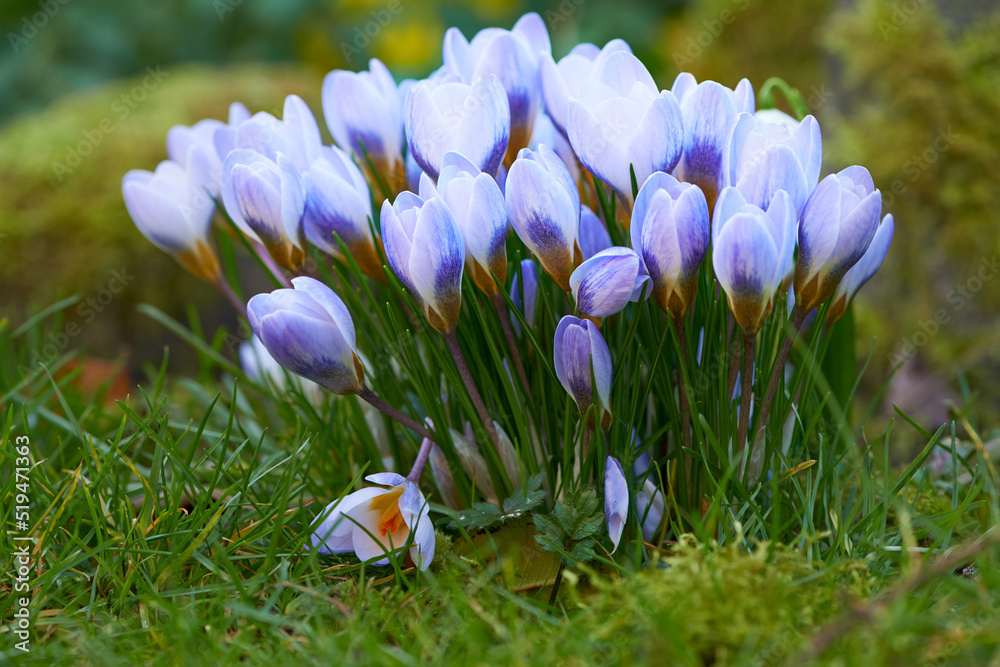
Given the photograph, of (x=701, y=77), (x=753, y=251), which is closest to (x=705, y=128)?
(x=753, y=251)

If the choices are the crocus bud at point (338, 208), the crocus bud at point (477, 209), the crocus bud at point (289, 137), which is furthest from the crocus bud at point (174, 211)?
the crocus bud at point (477, 209)

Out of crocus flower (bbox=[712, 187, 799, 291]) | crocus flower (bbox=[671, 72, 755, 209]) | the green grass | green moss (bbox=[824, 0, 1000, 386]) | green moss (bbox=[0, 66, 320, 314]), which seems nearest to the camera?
the green grass

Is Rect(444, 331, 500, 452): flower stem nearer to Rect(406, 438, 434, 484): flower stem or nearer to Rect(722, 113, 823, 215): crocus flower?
Rect(406, 438, 434, 484): flower stem

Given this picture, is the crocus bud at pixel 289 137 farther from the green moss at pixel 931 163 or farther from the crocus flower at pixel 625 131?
the green moss at pixel 931 163

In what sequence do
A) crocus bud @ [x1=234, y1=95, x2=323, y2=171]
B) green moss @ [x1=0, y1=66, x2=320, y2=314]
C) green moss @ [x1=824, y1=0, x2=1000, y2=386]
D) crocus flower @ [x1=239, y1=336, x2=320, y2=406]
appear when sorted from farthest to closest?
green moss @ [x1=0, y1=66, x2=320, y2=314], green moss @ [x1=824, y1=0, x2=1000, y2=386], crocus flower @ [x1=239, y1=336, x2=320, y2=406], crocus bud @ [x1=234, y1=95, x2=323, y2=171]

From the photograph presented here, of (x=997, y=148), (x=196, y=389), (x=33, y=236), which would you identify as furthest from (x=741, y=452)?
(x=33, y=236)

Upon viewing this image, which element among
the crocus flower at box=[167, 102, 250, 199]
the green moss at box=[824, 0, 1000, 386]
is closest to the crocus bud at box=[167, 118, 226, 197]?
the crocus flower at box=[167, 102, 250, 199]
